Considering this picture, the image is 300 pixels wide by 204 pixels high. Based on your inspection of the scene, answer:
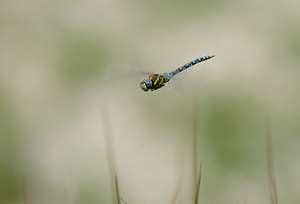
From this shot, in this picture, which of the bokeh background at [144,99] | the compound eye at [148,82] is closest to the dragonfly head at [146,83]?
the compound eye at [148,82]

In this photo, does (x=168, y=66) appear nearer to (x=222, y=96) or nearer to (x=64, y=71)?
(x=222, y=96)

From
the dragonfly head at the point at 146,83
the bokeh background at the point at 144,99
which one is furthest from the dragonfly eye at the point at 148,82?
the bokeh background at the point at 144,99

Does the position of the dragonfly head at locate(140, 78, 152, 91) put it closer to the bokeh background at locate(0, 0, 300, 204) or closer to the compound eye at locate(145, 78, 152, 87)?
the compound eye at locate(145, 78, 152, 87)

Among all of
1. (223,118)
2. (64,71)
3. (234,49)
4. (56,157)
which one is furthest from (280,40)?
(56,157)

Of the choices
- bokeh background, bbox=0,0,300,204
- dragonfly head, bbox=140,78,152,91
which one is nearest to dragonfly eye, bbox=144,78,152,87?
dragonfly head, bbox=140,78,152,91

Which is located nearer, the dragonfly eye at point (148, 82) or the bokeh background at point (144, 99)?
the dragonfly eye at point (148, 82)

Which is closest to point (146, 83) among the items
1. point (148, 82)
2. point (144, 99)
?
point (148, 82)

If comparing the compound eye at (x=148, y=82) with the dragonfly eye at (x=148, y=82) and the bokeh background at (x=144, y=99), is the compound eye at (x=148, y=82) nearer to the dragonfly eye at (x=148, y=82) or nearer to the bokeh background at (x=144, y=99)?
the dragonfly eye at (x=148, y=82)

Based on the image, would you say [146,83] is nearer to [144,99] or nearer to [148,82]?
[148,82]
